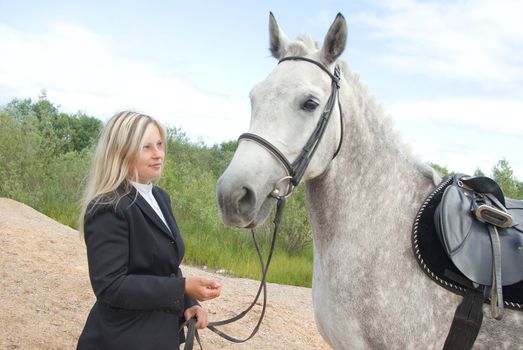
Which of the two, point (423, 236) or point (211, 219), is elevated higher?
point (423, 236)

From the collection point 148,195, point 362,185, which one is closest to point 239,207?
point 148,195

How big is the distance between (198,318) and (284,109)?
3.80 feet

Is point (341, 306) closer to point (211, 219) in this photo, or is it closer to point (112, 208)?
point (112, 208)

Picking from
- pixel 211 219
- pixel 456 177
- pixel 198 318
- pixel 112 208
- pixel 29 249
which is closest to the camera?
pixel 112 208

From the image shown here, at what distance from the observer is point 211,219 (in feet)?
36.6

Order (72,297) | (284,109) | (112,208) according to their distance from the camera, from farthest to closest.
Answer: (72,297), (284,109), (112,208)

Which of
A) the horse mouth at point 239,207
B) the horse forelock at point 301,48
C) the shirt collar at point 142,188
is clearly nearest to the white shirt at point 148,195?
the shirt collar at point 142,188

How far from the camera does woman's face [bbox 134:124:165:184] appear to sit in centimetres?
232

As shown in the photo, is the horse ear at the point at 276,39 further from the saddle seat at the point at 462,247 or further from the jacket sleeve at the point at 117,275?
the jacket sleeve at the point at 117,275

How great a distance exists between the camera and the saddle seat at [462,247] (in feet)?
7.45

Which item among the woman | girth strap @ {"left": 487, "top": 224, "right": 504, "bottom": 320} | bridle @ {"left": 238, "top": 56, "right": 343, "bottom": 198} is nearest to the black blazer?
the woman

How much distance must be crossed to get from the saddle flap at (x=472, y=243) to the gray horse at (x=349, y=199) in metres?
0.17

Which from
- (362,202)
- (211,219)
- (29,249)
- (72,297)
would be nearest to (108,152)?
(362,202)

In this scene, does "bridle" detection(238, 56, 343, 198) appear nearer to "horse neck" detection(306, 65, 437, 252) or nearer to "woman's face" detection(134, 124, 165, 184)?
"horse neck" detection(306, 65, 437, 252)
